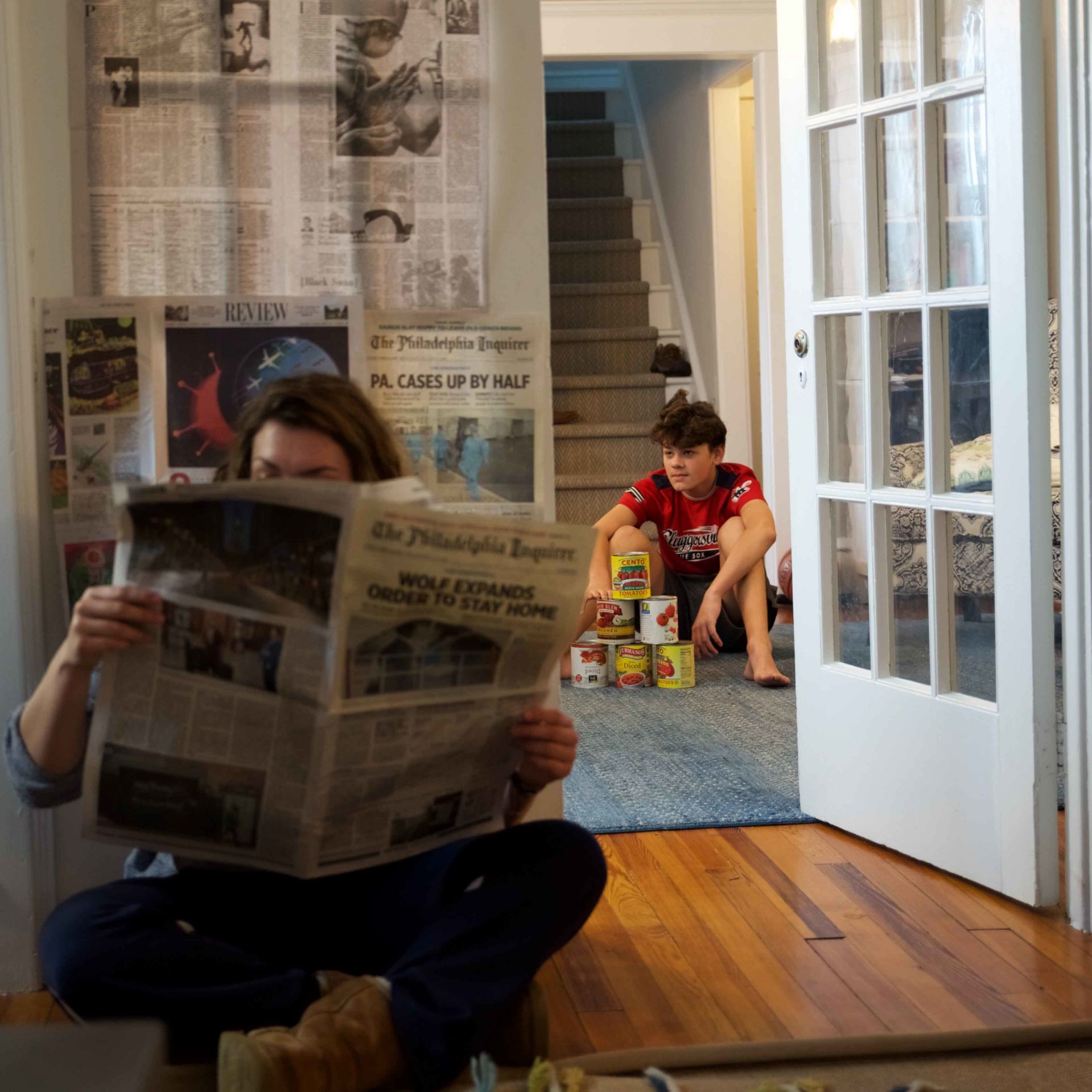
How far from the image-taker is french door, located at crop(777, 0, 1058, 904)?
1863 millimetres

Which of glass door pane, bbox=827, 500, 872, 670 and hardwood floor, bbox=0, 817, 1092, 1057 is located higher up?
glass door pane, bbox=827, 500, 872, 670

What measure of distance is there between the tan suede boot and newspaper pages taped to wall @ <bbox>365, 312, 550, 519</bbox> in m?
0.62

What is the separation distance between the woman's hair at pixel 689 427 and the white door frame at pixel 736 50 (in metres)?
0.94

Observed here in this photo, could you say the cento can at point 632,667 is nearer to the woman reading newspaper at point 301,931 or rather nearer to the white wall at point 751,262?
the white wall at point 751,262

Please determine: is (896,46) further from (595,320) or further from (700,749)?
(595,320)

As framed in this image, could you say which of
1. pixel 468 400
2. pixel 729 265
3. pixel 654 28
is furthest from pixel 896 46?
pixel 729 265

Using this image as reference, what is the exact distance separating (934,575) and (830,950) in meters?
0.60

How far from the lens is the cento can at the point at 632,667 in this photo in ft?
11.4

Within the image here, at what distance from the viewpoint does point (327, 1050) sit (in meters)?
1.23

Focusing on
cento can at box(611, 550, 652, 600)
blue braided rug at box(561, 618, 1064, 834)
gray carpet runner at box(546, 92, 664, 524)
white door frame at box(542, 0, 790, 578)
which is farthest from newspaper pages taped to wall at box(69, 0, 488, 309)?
gray carpet runner at box(546, 92, 664, 524)

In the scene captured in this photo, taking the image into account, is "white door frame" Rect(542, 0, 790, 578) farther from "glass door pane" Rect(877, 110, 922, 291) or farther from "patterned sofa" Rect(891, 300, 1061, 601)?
"patterned sofa" Rect(891, 300, 1061, 601)

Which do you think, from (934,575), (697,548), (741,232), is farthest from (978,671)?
(741,232)

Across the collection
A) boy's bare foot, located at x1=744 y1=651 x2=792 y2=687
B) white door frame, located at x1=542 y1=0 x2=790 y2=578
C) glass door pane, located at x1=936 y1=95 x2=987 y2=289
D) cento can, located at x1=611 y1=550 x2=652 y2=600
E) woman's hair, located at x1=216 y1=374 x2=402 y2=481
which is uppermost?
white door frame, located at x1=542 y1=0 x2=790 y2=578

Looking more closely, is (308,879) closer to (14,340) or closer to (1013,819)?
(14,340)
